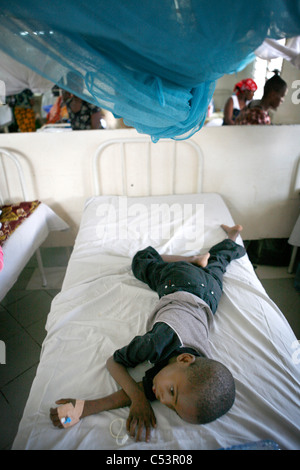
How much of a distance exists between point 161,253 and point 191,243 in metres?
0.21

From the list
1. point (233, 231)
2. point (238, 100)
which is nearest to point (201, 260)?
point (233, 231)

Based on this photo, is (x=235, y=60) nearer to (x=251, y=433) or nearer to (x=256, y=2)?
(x=256, y=2)

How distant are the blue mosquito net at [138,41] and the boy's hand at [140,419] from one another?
34.3 inches

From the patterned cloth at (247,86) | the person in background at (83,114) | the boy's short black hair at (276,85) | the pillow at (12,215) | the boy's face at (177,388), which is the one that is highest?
the patterned cloth at (247,86)

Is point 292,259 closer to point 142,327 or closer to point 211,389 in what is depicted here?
point 142,327

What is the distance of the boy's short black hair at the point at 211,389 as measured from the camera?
0.77 metres

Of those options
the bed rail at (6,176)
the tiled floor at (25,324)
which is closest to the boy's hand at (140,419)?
the tiled floor at (25,324)

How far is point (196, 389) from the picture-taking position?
780 millimetres

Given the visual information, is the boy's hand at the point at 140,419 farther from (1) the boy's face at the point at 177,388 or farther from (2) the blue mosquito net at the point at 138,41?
(2) the blue mosquito net at the point at 138,41

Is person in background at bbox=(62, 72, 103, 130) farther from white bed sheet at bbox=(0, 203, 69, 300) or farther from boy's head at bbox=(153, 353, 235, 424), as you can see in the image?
boy's head at bbox=(153, 353, 235, 424)

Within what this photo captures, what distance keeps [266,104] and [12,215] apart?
6.47 feet

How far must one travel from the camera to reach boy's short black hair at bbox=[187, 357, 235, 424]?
0.77 meters

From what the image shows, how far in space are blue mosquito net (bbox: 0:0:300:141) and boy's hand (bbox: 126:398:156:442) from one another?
872 mm

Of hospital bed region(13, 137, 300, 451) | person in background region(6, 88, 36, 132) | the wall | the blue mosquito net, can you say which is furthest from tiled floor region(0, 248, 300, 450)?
person in background region(6, 88, 36, 132)
